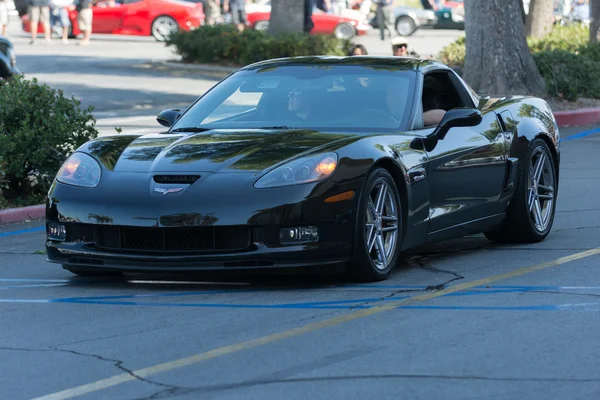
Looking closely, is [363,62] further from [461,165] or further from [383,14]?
[383,14]

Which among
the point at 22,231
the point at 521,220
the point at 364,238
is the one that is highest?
the point at 364,238

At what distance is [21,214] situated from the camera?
37.0ft

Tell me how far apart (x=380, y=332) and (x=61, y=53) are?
1087 inches

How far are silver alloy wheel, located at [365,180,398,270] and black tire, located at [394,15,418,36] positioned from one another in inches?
1464

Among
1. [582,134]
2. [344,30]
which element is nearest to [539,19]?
[582,134]

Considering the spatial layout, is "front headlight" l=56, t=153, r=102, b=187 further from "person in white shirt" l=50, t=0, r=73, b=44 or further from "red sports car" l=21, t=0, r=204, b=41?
"red sports car" l=21, t=0, r=204, b=41

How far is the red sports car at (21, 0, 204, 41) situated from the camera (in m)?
38.8

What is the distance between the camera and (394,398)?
4.89m

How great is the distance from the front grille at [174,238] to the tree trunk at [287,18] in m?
21.0

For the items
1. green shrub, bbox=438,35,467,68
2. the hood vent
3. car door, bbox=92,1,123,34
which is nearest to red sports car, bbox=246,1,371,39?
car door, bbox=92,1,123,34

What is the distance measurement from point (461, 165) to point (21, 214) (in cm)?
450

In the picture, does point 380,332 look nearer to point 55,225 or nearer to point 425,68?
point 55,225

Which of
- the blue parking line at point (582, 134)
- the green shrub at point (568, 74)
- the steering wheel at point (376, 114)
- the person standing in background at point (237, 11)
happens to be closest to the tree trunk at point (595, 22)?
the green shrub at point (568, 74)

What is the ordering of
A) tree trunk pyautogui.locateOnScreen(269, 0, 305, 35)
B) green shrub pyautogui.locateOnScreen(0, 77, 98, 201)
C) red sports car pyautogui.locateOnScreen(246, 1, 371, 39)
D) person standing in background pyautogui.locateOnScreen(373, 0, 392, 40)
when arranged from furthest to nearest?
1. red sports car pyautogui.locateOnScreen(246, 1, 371, 39)
2. person standing in background pyautogui.locateOnScreen(373, 0, 392, 40)
3. tree trunk pyautogui.locateOnScreen(269, 0, 305, 35)
4. green shrub pyautogui.locateOnScreen(0, 77, 98, 201)
